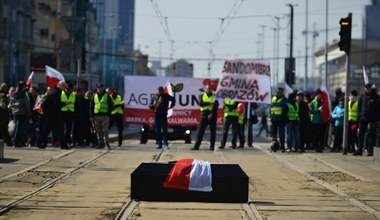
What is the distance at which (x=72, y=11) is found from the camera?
345 feet

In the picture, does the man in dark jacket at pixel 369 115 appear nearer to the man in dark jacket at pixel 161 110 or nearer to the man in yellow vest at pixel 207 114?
the man in yellow vest at pixel 207 114

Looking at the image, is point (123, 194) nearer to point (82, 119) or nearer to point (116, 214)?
point (116, 214)

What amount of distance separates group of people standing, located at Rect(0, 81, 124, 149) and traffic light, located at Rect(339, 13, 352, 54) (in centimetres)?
676

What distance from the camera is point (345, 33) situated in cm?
2547

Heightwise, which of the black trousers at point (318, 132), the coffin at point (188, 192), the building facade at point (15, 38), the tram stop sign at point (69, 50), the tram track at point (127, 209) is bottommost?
the tram track at point (127, 209)

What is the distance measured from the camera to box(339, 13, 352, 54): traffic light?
2536 cm

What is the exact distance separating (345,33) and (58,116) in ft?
26.9

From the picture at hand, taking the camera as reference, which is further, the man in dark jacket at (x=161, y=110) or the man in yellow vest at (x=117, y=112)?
the man in yellow vest at (x=117, y=112)

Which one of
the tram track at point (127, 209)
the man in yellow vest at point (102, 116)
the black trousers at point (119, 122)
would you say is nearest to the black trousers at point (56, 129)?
the man in yellow vest at point (102, 116)

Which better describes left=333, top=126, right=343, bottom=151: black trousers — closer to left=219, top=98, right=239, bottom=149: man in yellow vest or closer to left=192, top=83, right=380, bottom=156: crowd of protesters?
left=192, top=83, right=380, bottom=156: crowd of protesters

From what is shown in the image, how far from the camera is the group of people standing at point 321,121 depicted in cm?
2511

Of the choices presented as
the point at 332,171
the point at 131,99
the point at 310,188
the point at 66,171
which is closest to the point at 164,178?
the point at 310,188

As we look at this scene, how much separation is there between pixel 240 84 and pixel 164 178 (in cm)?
1519

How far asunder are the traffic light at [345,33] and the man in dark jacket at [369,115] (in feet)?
3.87
